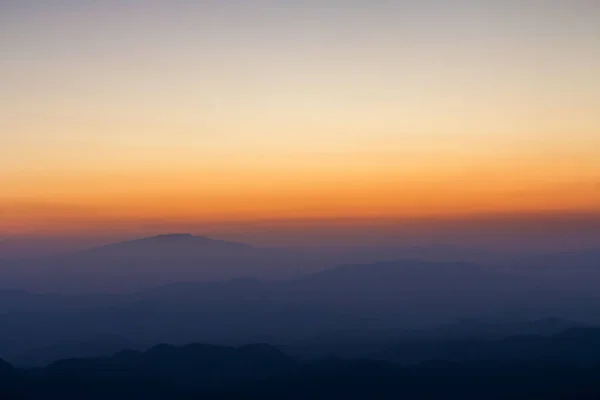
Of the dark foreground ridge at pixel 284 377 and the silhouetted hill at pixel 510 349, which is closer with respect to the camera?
the dark foreground ridge at pixel 284 377

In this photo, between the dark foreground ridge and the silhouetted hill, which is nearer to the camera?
the dark foreground ridge

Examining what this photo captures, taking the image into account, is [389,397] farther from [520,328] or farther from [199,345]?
[520,328]

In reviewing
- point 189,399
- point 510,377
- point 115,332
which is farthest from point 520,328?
point 115,332

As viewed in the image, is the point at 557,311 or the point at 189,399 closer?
the point at 189,399

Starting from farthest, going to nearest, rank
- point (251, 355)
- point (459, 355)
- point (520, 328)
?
point (520, 328), point (459, 355), point (251, 355)

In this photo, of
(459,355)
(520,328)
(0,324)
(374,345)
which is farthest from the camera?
(0,324)

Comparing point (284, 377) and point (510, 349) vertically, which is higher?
point (510, 349)

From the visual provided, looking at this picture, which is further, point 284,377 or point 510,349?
point 510,349
